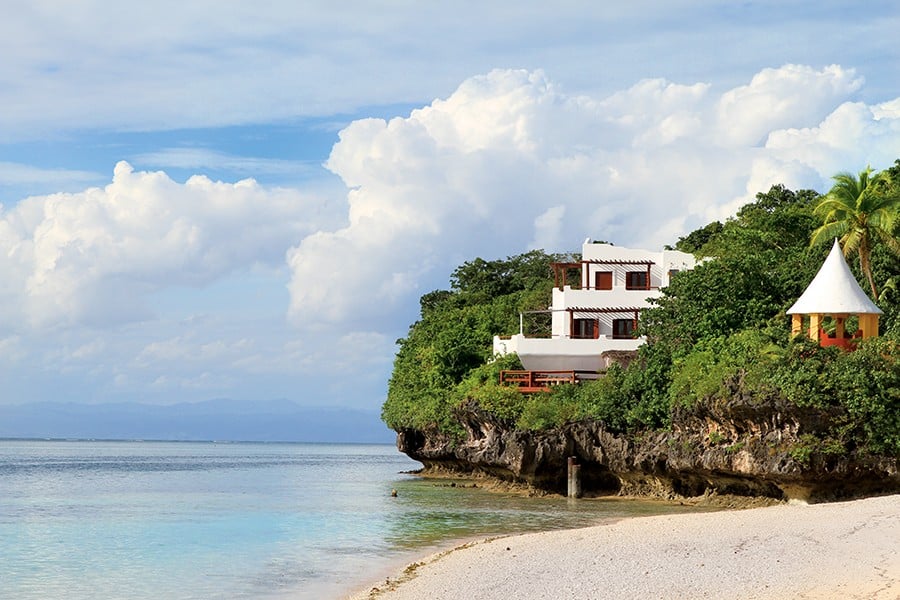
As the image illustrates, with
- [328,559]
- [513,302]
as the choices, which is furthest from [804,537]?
[513,302]

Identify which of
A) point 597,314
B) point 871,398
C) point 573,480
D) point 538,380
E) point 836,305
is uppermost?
point 597,314

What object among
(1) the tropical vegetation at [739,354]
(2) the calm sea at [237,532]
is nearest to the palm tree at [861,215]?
(1) the tropical vegetation at [739,354]

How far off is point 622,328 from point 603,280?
325 centimetres

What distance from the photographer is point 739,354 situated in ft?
128

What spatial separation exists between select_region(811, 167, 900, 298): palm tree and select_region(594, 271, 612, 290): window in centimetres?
1682

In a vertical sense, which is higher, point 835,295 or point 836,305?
point 835,295

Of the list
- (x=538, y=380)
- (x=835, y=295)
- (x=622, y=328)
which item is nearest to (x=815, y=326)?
(x=835, y=295)

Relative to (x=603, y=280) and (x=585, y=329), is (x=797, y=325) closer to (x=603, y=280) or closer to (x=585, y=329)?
(x=585, y=329)

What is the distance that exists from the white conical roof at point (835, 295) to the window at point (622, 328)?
17.6m

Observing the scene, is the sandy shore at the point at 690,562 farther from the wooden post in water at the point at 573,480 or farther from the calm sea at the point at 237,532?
the wooden post in water at the point at 573,480

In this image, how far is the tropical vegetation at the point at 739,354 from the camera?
116ft

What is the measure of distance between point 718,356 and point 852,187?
8.75m

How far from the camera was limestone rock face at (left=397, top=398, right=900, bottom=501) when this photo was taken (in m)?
35.6

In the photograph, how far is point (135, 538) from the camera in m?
34.9
